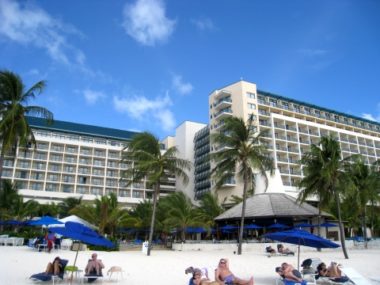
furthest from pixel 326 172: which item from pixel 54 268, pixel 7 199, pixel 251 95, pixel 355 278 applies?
pixel 251 95

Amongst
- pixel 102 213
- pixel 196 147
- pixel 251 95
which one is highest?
pixel 251 95

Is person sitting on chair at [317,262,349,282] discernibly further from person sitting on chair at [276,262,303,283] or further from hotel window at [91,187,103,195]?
hotel window at [91,187,103,195]

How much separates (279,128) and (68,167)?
154 ft

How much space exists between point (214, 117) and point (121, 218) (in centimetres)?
3907

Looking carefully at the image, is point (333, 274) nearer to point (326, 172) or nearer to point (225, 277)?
point (225, 277)

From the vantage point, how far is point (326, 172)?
21125mm

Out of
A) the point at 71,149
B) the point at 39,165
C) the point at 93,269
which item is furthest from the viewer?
the point at 71,149

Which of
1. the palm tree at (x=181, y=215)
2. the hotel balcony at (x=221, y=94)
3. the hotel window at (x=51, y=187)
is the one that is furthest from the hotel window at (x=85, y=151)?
the palm tree at (x=181, y=215)

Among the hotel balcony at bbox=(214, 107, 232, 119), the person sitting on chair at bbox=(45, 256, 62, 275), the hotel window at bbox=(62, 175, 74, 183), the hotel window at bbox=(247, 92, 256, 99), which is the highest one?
the hotel window at bbox=(247, 92, 256, 99)

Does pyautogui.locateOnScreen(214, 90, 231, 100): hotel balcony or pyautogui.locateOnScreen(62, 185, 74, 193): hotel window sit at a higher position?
pyautogui.locateOnScreen(214, 90, 231, 100): hotel balcony

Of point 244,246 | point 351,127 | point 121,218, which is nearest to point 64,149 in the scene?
point 121,218

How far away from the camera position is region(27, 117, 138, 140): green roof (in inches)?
3282

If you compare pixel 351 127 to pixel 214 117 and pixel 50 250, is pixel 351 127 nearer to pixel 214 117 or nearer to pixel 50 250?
pixel 214 117

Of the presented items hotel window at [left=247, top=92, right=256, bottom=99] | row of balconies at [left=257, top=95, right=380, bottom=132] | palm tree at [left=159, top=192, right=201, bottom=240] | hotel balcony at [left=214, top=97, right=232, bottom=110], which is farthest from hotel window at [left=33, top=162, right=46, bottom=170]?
row of balconies at [left=257, top=95, right=380, bottom=132]
